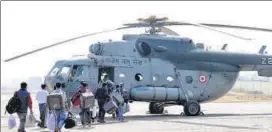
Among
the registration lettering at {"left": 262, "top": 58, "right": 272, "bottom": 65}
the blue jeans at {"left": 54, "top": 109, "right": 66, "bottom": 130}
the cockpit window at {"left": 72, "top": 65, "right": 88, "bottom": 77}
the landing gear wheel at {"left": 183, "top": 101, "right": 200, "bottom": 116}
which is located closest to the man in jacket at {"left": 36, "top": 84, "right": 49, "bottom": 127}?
the blue jeans at {"left": 54, "top": 109, "right": 66, "bottom": 130}

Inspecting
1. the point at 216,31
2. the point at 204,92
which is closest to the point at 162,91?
the point at 204,92

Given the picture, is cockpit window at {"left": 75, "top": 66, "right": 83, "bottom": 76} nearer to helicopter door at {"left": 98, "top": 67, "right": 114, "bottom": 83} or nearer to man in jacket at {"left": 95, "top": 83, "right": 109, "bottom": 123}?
helicopter door at {"left": 98, "top": 67, "right": 114, "bottom": 83}

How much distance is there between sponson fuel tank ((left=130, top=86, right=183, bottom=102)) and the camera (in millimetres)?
19844

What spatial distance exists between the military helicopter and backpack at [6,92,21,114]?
17.6ft

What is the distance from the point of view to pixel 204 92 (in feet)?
70.1

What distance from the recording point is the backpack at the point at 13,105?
1351 centimetres

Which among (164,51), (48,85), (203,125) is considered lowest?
(203,125)

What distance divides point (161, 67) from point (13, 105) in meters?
8.40

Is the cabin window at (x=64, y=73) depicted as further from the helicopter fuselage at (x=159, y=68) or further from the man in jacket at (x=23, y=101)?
the man in jacket at (x=23, y=101)

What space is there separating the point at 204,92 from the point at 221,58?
1628mm

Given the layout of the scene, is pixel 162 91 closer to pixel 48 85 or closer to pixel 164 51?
pixel 164 51

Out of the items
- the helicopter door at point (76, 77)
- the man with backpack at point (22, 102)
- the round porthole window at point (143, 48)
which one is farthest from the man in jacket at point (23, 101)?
the round porthole window at point (143, 48)

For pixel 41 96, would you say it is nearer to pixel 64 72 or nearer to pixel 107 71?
pixel 64 72

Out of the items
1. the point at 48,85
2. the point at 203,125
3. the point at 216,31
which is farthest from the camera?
the point at 48,85
